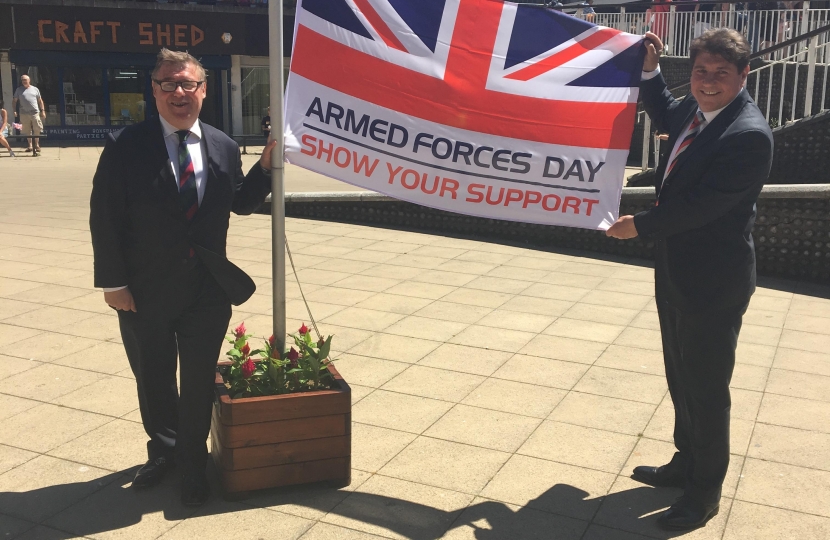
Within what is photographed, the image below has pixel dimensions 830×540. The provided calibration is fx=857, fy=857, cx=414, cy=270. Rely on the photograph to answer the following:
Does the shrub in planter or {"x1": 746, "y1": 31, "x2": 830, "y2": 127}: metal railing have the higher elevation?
{"x1": 746, "y1": 31, "x2": 830, "y2": 127}: metal railing

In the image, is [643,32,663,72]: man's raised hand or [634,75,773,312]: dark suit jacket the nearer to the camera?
[634,75,773,312]: dark suit jacket

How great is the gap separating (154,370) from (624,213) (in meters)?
6.74

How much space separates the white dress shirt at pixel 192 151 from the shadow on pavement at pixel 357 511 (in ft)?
3.18

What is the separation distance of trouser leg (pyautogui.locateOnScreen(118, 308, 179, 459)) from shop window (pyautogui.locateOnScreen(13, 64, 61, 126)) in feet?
81.7

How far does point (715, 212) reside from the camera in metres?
3.54

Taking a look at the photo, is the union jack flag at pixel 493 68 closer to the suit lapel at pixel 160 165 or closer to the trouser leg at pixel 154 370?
the suit lapel at pixel 160 165

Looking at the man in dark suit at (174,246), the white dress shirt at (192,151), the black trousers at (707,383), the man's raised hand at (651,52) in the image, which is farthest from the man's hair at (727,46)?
the white dress shirt at (192,151)

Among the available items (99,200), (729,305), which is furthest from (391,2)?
(729,305)

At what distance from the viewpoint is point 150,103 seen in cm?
2803

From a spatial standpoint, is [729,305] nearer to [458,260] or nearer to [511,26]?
[511,26]

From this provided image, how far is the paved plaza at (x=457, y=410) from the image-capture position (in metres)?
3.75

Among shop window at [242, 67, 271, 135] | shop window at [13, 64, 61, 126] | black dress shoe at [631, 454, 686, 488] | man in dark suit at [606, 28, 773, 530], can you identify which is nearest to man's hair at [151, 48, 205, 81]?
man in dark suit at [606, 28, 773, 530]

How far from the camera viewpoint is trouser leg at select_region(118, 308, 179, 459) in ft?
12.6

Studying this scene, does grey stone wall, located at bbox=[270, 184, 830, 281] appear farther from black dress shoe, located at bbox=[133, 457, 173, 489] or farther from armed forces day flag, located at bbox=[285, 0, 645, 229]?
black dress shoe, located at bbox=[133, 457, 173, 489]
